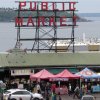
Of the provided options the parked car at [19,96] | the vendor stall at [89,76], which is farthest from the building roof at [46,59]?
the parked car at [19,96]

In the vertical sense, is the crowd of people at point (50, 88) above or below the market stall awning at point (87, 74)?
below

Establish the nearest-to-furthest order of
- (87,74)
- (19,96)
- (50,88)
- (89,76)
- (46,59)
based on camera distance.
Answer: (19,96) → (50,88) → (89,76) → (87,74) → (46,59)

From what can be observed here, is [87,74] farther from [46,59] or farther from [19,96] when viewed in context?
[19,96]

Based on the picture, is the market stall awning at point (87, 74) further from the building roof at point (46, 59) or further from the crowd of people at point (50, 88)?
the building roof at point (46, 59)

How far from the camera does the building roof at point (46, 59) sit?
169 ft

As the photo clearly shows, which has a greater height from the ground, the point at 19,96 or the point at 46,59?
the point at 46,59

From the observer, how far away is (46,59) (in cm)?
5309

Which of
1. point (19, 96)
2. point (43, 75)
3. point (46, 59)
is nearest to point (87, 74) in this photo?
point (43, 75)

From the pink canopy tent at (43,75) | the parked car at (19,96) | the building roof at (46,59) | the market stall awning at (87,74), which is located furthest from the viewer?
the building roof at (46,59)

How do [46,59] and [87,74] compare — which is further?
[46,59]

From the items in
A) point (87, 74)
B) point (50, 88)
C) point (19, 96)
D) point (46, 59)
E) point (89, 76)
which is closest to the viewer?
point (19, 96)

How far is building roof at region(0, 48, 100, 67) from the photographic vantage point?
51.4 metres

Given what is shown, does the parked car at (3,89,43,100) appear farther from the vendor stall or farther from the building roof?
the building roof

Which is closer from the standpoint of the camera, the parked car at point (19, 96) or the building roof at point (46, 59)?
the parked car at point (19, 96)
